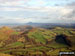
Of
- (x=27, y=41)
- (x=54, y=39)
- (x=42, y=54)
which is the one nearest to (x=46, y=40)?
(x=54, y=39)

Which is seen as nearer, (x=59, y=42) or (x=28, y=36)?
(x=59, y=42)

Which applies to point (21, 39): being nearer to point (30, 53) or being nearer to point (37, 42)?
point (37, 42)

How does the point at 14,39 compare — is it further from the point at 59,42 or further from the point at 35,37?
the point at 59,42

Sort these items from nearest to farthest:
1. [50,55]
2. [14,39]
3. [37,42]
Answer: [50,55], [37,42], [14,39]

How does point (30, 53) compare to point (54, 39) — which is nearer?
point (30, 53)

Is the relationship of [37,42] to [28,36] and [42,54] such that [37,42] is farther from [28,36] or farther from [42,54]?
[42,54]

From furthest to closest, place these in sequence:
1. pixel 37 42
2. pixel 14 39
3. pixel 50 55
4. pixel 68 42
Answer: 1. pixel 14 39
2. pixel 37 42
3. pixel 68 42
4. pixel 50 55

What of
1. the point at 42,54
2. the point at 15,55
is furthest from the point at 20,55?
the point at 42,54

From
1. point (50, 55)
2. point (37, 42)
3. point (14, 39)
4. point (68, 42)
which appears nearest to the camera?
point (50, 55)
